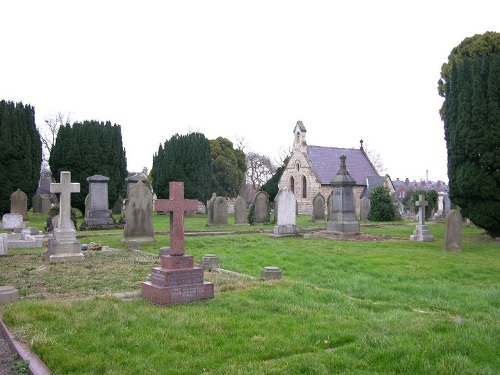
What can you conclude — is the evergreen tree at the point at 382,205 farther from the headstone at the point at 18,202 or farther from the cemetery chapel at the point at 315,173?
the headstone at the point at 18,202

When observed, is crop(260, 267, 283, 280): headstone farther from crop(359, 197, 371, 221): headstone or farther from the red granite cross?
crop(359, 197, 371, 221): headstone

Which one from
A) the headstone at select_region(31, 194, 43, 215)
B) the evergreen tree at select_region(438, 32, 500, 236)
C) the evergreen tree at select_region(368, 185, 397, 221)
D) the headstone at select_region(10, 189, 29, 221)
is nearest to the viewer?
the evergreen tree at select_region(438, 32, 500, 236)

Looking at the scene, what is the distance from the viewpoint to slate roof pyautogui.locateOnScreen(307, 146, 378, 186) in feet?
135

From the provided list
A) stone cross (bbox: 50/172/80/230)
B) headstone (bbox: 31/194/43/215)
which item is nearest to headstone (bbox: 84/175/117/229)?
stone cross (bbox: 50/172/80/230)

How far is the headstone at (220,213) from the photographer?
23.5 metres

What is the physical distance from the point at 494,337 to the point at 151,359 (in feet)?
12.0

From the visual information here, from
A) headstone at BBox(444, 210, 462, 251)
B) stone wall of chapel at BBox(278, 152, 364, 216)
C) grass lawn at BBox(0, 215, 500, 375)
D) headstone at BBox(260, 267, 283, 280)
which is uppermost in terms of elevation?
stone wall of chapel at BBox(278, 152, 364, 216)

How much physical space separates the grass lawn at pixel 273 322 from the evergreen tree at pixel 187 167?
A: 92.6 ft

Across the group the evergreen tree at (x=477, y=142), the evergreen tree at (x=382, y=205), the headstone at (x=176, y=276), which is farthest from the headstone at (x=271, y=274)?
the evergreen tree at (x=382, y=205)

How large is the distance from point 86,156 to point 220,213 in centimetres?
1142

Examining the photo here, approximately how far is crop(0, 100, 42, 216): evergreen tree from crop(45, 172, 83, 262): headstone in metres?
17.1

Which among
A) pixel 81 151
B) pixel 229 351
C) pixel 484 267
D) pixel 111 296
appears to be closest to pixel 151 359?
pixel 229 351

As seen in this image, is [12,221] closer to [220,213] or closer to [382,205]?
[220,213]

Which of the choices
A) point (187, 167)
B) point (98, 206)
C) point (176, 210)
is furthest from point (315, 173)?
point (176, 210)
